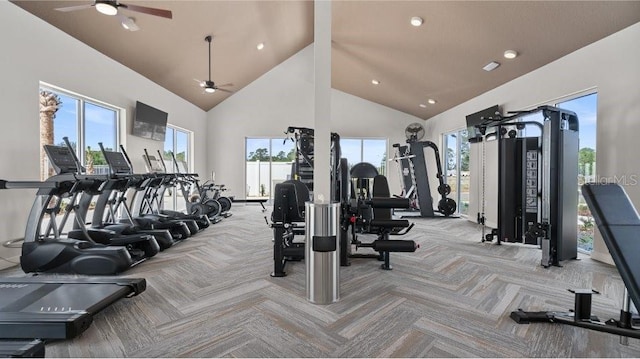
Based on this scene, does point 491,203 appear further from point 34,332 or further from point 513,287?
point 34,332

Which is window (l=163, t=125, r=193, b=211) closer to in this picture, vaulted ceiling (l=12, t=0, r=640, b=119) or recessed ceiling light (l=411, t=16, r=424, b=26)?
vaulted ceiling (l=12, t=0, r=640, b=119)

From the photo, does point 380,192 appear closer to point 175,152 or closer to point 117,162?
point 117,162

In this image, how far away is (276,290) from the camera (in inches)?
114

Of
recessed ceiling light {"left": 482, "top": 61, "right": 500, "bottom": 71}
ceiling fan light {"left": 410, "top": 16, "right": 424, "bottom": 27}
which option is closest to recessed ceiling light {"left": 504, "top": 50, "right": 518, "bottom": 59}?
recessed ceiling light {"left": 482, "top": 61, "right": 500, "bottom": 71}

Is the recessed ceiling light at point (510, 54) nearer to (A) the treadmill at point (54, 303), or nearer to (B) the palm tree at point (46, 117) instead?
(A) the treadmill at point (54, 303)

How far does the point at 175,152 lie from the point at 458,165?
7.36 m

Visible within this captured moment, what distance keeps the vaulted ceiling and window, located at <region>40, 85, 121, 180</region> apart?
888 millimetres

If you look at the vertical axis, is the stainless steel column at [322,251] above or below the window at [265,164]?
below

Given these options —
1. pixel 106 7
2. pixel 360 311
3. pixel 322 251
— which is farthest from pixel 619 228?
pixel 106 7

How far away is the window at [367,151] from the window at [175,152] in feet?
15.6

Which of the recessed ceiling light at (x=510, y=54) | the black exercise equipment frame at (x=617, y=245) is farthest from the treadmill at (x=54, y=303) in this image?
the recessed ceiling light at (x=510, y=54)

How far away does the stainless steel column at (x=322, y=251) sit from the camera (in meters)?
2.57

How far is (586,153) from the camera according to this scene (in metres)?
4.24

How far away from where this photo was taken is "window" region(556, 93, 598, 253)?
4.09 m
